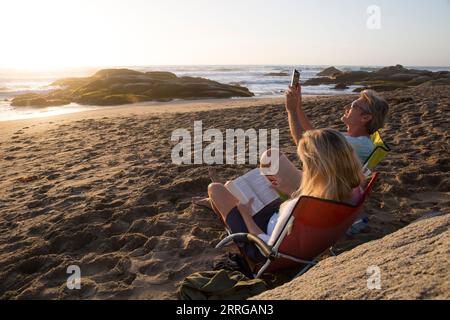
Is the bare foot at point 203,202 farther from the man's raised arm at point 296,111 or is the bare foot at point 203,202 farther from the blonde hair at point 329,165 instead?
the blonde hair at point 329,165

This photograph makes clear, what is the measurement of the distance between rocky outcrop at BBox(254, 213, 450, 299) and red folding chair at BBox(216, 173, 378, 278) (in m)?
0.19

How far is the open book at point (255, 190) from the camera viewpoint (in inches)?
138

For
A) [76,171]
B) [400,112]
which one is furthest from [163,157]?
[400,112]

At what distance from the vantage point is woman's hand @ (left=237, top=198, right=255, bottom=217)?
10.5 ft

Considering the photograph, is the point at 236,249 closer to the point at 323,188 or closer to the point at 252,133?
the point at 323,188

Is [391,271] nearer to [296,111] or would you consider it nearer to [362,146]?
[362,146]

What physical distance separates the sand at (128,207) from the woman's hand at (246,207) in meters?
0.44

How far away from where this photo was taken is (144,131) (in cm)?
873

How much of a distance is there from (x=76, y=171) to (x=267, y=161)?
3.42m

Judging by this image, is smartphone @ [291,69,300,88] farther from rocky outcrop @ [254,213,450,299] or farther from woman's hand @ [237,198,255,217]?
rocky outcrop @ [254,213,450,299]

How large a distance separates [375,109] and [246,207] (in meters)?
1.55

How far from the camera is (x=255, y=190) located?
3.59 m

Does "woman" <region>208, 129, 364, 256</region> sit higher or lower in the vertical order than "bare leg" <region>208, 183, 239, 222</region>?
higher

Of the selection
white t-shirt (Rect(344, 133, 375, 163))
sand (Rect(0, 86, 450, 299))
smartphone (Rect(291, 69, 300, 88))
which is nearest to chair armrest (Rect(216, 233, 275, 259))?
sand (Rect(0, 86, 450, 299))
